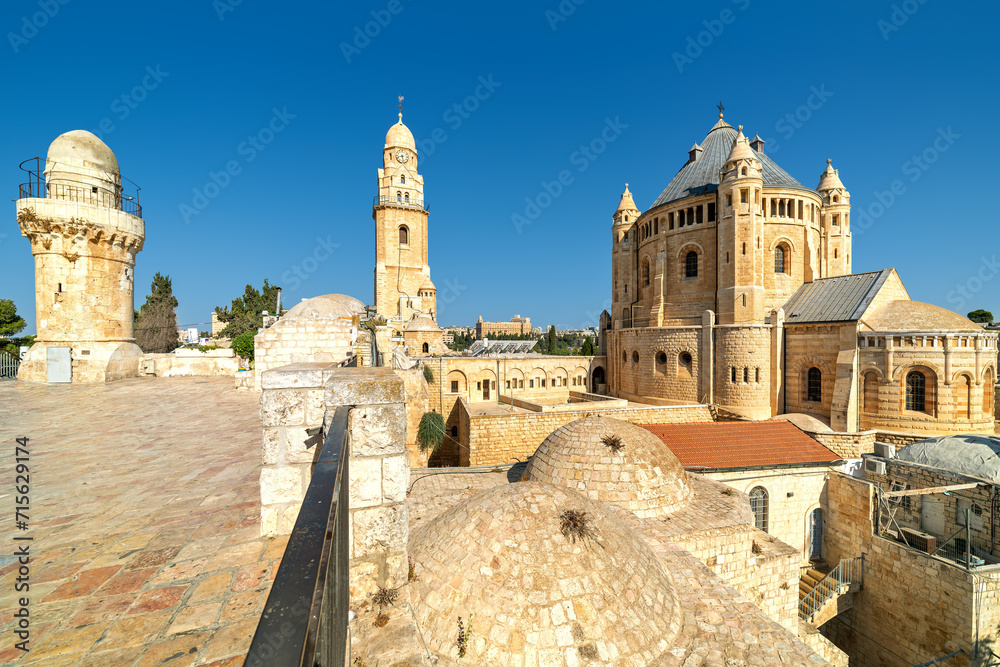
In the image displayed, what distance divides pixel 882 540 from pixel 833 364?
9643 millimetres

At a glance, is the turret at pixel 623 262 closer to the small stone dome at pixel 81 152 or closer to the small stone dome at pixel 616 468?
the small stone dome at pixel 616 468

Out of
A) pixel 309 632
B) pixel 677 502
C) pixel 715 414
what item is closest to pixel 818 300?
pixel 715 414

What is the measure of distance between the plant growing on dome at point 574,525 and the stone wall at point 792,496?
10.1 m

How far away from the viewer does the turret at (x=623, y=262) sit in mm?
29647

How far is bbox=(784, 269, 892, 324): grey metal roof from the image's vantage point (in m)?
19.2

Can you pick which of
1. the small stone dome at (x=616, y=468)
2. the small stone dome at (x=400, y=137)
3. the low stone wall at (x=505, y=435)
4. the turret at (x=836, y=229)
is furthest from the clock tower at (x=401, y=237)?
the turret at (x=836, y=229)

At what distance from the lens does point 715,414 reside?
70.5 ft

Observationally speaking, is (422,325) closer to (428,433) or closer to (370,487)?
(428,433)

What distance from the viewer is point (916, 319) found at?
17609 millimetres

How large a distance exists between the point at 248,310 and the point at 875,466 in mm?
48441

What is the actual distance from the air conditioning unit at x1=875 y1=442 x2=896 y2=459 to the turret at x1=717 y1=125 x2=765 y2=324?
312 inches

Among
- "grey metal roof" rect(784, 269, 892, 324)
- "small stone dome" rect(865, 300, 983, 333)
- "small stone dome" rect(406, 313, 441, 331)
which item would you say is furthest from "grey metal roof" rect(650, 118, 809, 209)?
"small stone dome" rect(406, 313, 441, 331)

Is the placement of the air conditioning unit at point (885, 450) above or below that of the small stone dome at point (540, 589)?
below

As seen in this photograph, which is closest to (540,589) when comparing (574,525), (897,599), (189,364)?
(574,525)
